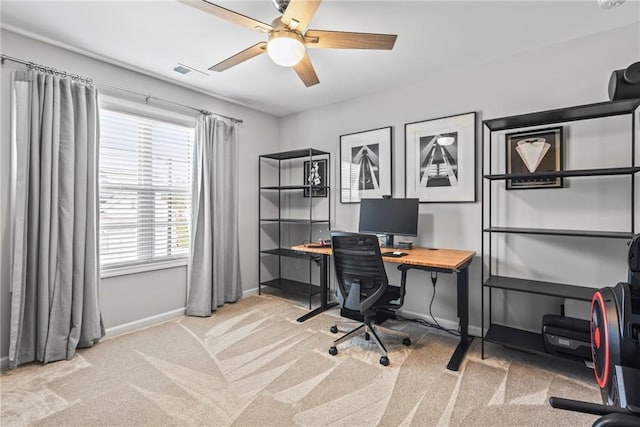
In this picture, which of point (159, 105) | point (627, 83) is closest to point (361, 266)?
point (627, 83)

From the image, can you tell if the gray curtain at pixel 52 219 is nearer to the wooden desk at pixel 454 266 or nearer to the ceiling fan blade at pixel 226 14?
the ceiling fan blade at pixel 226 14

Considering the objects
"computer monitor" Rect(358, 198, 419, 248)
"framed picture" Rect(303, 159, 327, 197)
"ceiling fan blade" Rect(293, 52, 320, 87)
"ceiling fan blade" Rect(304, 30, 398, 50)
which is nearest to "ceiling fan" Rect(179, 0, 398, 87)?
"ceiling fan blade" Rect(304, 30, 398, 50)

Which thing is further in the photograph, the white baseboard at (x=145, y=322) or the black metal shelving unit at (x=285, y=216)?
the black metal shelving unit at (x=285, y=216)

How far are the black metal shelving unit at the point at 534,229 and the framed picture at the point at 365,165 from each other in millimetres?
1011

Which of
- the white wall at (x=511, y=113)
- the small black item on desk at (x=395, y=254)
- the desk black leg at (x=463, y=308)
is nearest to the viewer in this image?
the white wall at (x=511, y=113)

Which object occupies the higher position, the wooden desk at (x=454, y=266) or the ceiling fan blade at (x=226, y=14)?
the ceiling fan blade at (x=226, y=14)

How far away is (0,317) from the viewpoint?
2.25 m

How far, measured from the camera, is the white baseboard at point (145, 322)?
2.84 meters

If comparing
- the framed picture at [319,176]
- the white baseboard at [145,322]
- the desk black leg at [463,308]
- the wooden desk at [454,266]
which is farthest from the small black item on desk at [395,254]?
the white baseboard at [145,322]

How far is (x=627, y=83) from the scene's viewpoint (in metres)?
1.87

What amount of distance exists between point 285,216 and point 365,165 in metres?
1.48

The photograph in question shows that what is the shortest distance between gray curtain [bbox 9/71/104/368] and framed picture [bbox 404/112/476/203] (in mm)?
3015

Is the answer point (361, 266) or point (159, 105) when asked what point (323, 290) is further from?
point (159, 105)

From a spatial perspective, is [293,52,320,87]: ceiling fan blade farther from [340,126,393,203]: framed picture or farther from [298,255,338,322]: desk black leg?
[298,255,338,322]: desk black leg
